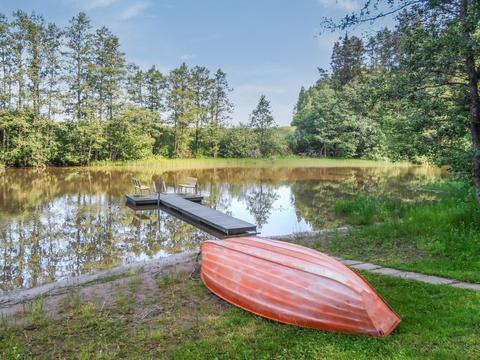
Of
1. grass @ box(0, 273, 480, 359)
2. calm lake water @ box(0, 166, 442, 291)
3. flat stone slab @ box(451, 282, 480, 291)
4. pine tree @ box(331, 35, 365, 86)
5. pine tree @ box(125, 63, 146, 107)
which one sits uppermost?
pine tree @ box(331, 35, 365, 86)

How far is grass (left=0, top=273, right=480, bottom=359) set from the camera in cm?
299

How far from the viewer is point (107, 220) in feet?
34.5

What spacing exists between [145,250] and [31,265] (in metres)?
2.08

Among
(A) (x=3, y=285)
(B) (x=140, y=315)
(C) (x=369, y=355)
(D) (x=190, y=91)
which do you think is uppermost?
(D) (x=190, y=91)

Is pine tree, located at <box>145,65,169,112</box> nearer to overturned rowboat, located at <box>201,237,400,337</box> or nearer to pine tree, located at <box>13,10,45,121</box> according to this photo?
pine tree, located at <box>13,10,45,121</box>

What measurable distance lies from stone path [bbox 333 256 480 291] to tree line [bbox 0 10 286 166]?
2638cm

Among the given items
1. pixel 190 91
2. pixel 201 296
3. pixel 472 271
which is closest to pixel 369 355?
pixel 201 296

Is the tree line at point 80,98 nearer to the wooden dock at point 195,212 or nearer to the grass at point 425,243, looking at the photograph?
the wooden dock at point 195,212

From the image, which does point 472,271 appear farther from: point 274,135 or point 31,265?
point 274,135

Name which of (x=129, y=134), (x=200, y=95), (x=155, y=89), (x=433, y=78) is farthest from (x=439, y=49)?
(x=200, y=95)

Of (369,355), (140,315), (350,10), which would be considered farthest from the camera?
(350,10)

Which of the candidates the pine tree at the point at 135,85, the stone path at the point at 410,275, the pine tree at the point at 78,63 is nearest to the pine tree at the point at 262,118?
the pine tree at the point at 135,85

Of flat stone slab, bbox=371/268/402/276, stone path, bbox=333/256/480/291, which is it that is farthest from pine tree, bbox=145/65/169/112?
flat stone slab, bbox=371/268/402/276

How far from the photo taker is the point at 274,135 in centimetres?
4028
